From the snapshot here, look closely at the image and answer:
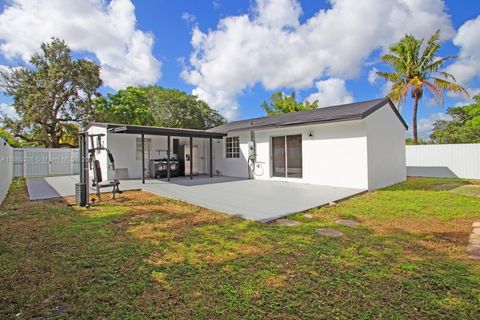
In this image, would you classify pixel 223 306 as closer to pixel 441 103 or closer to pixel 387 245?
pixel 387 245

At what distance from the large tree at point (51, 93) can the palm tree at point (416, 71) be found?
2362 cm

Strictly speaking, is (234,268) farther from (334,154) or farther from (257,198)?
(334,154)

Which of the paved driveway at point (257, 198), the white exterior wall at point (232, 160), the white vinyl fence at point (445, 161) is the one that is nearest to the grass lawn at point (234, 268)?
the paved driveway at point (257, 198)

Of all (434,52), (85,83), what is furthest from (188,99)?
(434,52)

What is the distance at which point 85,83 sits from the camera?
21.7 metres

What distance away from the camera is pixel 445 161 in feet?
43.0

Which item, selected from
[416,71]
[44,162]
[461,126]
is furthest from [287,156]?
[461,126]

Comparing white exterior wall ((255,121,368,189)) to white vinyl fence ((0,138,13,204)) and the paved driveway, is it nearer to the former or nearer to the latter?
the paved driveway

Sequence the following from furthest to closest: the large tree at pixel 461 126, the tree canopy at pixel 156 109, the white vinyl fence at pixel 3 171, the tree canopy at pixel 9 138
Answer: the tree canopy at pixel 156 109, the tree canopy at pixel 9 138, the large tree at pixel 461 126, the white vinyl fence at pixel 3 171

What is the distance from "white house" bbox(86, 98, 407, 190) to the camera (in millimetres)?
8766

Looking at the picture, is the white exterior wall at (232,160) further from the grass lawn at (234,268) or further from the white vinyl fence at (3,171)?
the white vinyl fence at (3,171)

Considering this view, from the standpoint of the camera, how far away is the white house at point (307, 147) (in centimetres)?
877

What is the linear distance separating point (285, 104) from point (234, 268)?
98.2ft

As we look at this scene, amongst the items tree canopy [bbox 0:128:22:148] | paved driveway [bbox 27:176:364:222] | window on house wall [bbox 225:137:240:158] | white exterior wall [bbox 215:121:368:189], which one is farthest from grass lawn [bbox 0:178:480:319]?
tree canopy [bbox 0:128:22:148]
